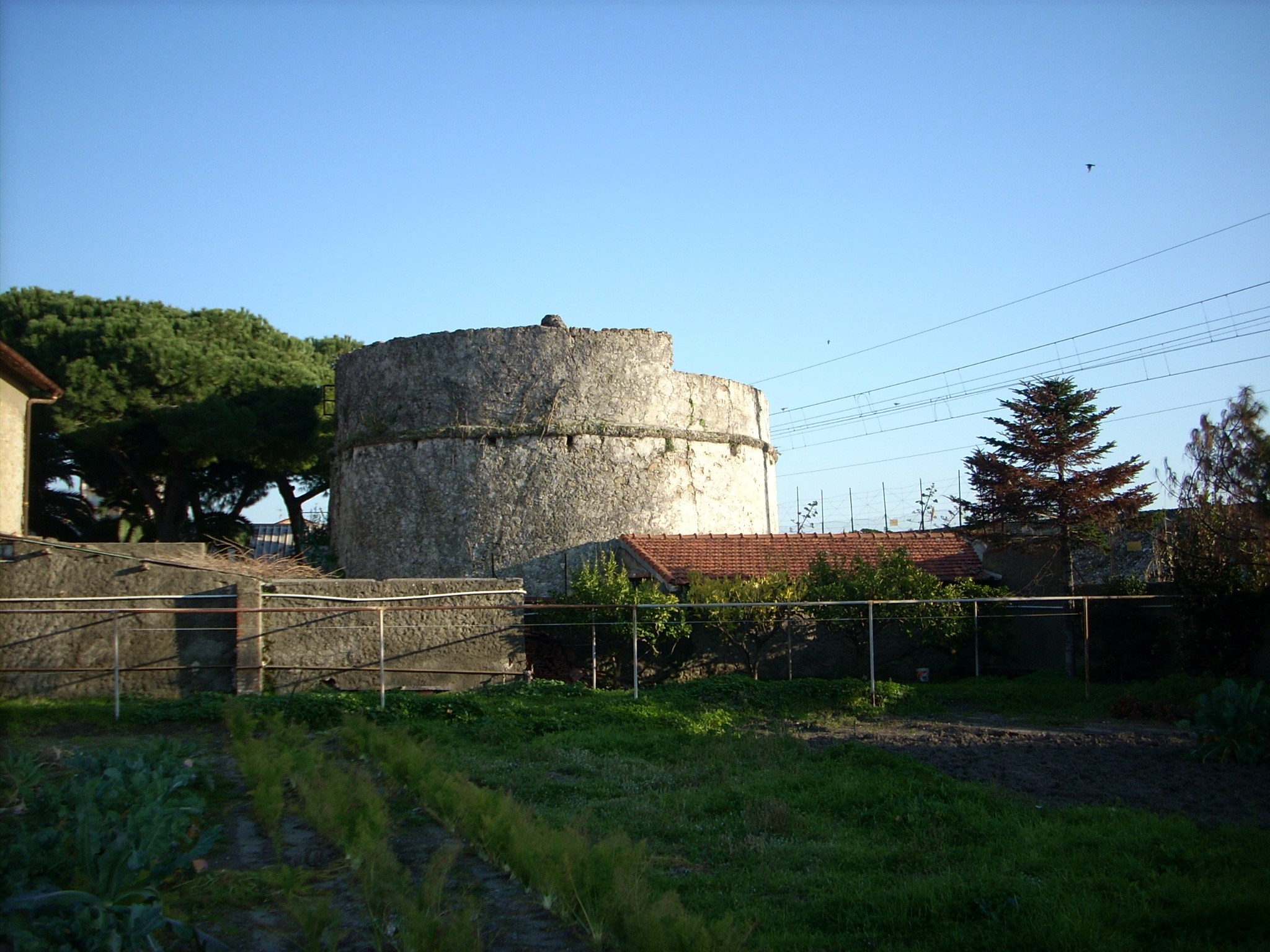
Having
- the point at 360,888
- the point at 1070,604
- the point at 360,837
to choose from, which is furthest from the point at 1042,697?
the point at 360,888

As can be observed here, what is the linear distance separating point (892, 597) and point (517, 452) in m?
8.31

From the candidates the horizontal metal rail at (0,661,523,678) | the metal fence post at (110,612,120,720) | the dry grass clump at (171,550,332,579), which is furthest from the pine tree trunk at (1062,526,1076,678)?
the metal fence post at (110,612,120,720)

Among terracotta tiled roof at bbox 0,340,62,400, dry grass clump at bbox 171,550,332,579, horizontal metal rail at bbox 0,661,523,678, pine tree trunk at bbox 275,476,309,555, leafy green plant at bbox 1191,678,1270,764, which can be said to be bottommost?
leafy green plant at bbox 1191,678,1270,764

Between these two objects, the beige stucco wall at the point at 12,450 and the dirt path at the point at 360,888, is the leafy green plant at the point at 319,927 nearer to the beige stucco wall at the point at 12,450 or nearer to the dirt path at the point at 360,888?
the dirt path at the point at 360,888

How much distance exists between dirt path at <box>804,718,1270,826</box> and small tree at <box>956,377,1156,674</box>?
658 centimetres

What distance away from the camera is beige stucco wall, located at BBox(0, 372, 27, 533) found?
61.5ft

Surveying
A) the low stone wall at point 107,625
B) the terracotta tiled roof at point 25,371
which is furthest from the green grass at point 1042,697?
the terracotta tiled roof at point 25,371

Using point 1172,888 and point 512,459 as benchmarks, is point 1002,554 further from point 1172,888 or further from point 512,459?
point 1172,888

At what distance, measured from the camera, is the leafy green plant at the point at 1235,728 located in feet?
38.4

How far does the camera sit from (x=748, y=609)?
19.0 meters

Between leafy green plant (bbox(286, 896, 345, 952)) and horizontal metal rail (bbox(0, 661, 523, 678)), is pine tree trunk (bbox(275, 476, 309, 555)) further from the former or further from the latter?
leafy green plant (bbox(286, 896, 345, 952))

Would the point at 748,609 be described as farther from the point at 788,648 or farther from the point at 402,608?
the point at 402,608

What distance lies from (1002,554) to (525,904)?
18.4m

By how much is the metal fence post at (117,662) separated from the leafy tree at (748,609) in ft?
30.7
